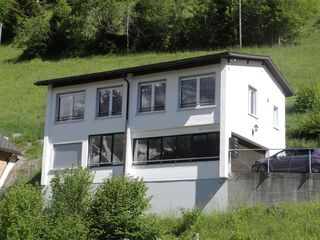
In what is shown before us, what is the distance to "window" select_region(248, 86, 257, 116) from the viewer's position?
3616cm

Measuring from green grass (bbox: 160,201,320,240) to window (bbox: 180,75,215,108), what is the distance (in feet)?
20.6

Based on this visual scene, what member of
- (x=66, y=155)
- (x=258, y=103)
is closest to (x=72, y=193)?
(x=66, y=155)

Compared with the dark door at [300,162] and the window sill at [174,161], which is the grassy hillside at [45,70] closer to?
the window sill at [174,161]

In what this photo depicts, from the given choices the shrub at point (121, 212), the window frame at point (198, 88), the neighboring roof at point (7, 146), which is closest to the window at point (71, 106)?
the window frame at point (198, 88)

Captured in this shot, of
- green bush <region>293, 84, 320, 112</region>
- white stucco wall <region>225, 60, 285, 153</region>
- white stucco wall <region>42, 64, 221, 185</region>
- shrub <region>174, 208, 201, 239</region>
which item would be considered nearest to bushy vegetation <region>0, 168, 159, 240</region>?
shrub <region>174, 208, 201, 239</region>

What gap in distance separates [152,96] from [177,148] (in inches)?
121

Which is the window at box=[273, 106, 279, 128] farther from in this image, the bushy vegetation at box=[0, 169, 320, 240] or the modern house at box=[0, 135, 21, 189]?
the modern house at box=[0, 135, 21, 189]

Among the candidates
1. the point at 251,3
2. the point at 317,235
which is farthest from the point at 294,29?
the point at 317,235

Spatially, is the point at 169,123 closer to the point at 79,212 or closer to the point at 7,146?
the point at 79,212

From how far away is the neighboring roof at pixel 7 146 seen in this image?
44500mm

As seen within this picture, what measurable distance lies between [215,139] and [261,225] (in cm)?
682

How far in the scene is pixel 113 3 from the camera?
8281 centimetres

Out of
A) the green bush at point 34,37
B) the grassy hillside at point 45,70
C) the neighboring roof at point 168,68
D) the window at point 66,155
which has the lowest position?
the window at point 66,155

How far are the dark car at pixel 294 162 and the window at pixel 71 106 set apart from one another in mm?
10295
